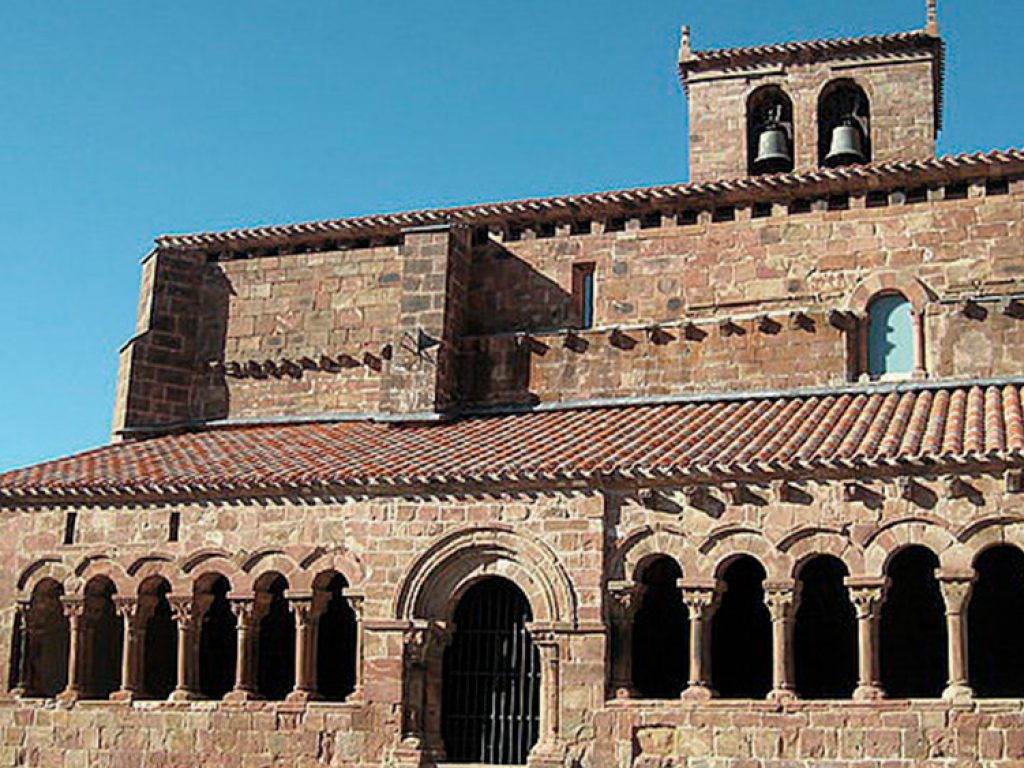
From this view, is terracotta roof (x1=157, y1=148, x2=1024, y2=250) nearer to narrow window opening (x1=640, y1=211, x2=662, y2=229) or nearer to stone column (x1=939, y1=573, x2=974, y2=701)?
narrow window opening (x1=640, y1=211, x2=662, y2=229)

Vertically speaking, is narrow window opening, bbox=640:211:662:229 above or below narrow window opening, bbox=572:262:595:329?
above

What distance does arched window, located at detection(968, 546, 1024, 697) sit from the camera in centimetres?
1880

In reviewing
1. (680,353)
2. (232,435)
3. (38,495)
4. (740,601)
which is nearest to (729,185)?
(680,353)

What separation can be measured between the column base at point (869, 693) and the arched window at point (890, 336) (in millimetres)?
5467

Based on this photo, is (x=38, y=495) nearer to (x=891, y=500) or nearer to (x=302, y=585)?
(x=302, y=585)

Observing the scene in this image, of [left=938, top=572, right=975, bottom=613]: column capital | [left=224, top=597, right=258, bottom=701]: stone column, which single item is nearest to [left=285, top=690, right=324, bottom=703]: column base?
[left=224, top=597, right=258, bottom=701]: stone column

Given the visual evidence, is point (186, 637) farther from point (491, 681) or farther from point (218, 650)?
point (491, 681)

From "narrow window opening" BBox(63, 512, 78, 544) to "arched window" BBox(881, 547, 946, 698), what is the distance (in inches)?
413

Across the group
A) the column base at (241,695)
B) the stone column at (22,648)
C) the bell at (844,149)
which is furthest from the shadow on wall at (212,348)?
the bell at (844,149)

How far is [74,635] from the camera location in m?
21.2

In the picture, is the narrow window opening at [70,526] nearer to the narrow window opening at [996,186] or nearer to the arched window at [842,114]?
the arched window at [842,114]

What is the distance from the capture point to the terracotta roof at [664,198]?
2179 cm

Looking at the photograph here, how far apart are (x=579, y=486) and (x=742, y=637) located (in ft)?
10.2

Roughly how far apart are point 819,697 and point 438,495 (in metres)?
5.22
